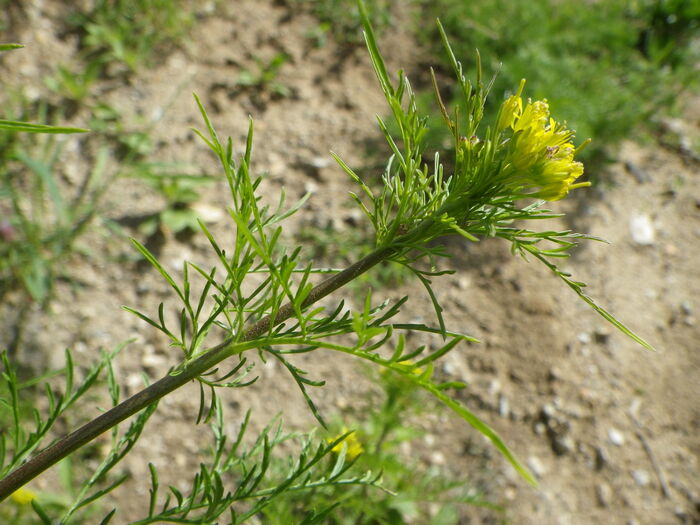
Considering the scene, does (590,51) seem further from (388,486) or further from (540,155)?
(540,155)

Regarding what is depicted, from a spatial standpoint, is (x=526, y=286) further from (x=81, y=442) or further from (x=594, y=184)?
(x=81, y=442)

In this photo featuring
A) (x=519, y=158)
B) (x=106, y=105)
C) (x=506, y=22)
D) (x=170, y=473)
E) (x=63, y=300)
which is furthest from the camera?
(x=506, y=22)

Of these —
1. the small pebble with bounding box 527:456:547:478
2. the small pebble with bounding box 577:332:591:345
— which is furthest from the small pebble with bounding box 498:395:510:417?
the small pebble with bounding box 577:332:591:345

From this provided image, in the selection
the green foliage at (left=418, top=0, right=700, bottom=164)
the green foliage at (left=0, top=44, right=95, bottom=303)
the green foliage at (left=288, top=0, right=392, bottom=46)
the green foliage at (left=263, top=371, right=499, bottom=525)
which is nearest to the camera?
the green foliage at (left=263, top=371, right=499, bottom=525)

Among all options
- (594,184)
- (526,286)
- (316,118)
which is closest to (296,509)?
(526,286)

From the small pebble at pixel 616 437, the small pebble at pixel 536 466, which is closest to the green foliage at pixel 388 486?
the small pebble at pixel 536 466

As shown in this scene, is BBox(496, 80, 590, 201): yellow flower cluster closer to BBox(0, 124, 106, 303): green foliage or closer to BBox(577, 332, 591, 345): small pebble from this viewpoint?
BBox(0, 124, 106, 303): green foliage
